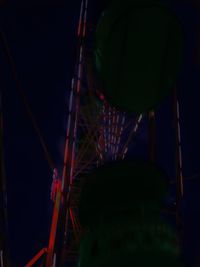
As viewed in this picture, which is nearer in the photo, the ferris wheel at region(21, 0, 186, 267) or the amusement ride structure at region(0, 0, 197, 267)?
the ferris wheel at region(21, 0, 186, 267)

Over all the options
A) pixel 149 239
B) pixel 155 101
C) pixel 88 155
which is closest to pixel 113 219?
pixel 149 239

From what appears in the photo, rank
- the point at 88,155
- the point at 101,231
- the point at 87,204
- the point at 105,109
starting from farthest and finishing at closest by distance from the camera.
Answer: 1. the point at 88,155
2. the point at 105,109
3. the point at 87,204
4. the point at 101,231

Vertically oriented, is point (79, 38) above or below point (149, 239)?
above

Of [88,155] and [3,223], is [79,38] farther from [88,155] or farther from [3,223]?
[3,223]

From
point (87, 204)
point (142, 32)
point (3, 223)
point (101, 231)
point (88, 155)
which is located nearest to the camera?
point (3, 223)

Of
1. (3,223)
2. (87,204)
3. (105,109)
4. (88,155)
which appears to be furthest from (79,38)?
(3,223)

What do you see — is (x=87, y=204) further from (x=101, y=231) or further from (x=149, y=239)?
(x=149, y=239)

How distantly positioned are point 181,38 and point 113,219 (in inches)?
89.8

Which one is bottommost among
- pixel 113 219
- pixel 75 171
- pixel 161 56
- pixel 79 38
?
pixel 113 219

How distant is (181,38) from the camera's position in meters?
5.32

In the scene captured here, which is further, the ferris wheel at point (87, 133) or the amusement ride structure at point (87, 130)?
the amusement ride structure at point (87, 130)

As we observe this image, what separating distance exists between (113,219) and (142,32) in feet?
7.24

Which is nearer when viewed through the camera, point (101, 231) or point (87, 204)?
point (101, 231)

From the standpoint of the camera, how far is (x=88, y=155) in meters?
11.6
